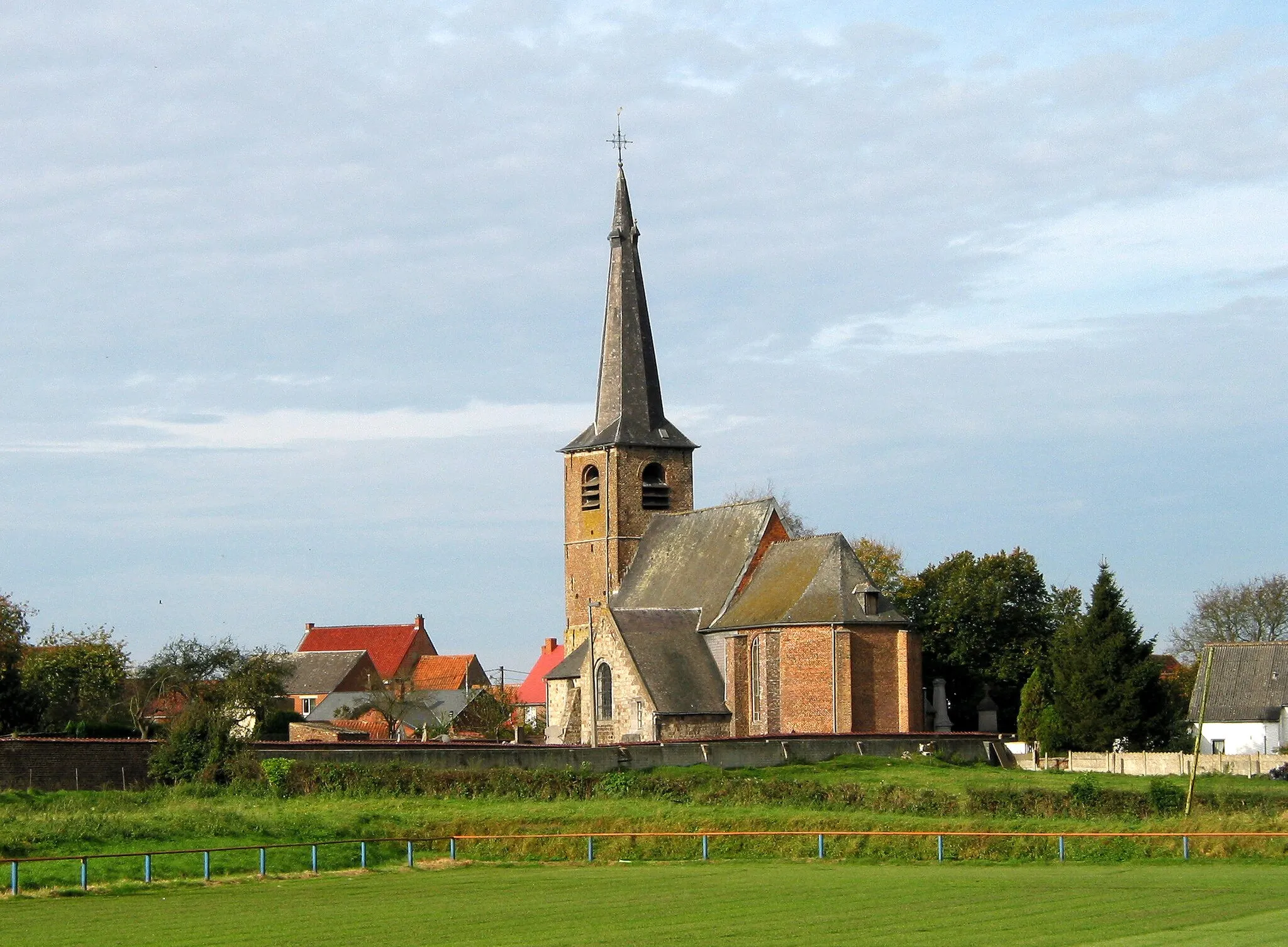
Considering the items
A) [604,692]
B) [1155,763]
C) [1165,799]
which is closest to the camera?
[1165,799]

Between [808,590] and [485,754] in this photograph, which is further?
[808,590]

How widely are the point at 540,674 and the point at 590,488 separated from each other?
130 ft

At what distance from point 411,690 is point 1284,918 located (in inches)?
2463

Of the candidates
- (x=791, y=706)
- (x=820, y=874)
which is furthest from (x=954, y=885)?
(x=791, y=706)

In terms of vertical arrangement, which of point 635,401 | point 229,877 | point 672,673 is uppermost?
point 635,401

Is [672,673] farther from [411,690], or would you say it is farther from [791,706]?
[411,690]

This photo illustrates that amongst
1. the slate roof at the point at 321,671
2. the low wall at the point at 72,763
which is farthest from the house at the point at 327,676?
the low wall at the point at 72,763

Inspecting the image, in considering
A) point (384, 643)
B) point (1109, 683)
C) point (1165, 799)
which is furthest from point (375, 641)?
point (1165, 799)

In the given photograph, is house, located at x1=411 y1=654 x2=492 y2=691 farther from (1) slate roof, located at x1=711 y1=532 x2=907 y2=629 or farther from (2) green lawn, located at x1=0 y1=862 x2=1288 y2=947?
(2) green lawn, located at x1=0 y1=862 x2=1288 y2=947

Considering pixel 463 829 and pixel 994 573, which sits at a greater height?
pixel 994 573

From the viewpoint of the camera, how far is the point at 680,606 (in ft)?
175

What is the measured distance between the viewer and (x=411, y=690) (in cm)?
7725

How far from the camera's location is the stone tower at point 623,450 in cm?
5691

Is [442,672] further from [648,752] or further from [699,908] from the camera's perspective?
[699,908]
